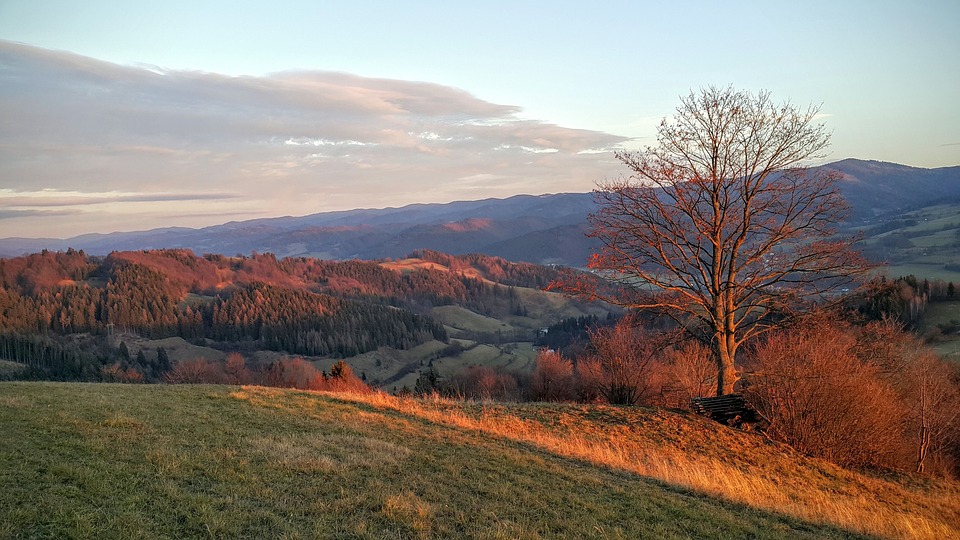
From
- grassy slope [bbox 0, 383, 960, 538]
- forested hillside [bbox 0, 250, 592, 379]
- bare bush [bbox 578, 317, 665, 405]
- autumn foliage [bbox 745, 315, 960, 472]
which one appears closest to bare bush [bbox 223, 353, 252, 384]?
forested hillside [bbox 0, 250, 592, 379]

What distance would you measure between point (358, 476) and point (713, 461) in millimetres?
9763

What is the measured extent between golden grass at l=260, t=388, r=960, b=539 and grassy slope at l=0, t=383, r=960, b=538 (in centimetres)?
10

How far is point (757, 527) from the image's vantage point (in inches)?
346

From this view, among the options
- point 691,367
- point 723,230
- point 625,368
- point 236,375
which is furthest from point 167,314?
point 723,230

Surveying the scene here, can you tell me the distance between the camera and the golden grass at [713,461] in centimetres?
1085

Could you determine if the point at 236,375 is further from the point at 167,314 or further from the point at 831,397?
the point at 831,397

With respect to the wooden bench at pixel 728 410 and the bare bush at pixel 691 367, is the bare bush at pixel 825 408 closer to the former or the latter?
the wooden bench at pixel 728 410

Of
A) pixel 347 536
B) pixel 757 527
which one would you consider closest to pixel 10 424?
pixel 347 536

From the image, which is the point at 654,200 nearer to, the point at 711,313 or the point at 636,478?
the point at 711,313

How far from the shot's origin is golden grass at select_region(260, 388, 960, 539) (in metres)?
10.9

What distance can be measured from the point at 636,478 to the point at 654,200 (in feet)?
32.2

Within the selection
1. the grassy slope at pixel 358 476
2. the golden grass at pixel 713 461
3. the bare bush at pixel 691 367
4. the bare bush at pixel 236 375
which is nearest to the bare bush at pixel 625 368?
the bare bush at pixel 691 367

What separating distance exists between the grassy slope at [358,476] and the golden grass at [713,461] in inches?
4.1

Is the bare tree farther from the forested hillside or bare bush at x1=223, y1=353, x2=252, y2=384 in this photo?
the forested hillside
